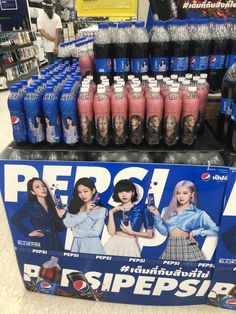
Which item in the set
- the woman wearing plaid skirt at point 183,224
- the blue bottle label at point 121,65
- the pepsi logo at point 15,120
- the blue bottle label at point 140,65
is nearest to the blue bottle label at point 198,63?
the blue bottle label at point 140,65

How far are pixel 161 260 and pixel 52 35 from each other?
16.8 feet

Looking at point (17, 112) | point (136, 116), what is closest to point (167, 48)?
point (136, 116)

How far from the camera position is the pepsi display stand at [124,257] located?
135 centimetres

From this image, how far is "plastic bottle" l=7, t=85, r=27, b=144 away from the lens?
4.57 ft

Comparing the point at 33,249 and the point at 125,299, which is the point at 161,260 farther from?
the point at 33,249

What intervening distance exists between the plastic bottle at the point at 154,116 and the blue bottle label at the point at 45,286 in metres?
1.01

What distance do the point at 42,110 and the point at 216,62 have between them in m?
0.98

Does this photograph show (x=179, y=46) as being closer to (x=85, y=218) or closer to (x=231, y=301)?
(x=85, y=218)

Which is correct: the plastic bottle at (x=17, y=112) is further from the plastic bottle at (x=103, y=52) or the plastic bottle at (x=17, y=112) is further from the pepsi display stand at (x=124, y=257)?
the plastic bottle at (x=103, y=52)

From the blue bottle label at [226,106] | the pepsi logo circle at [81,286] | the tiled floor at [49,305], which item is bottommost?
the tiled floor at [49,305]

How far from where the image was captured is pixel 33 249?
5.33 ft

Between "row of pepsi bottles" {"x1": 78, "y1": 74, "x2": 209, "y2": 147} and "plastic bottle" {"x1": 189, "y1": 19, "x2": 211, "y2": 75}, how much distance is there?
0.17 m

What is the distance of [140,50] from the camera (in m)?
1.56

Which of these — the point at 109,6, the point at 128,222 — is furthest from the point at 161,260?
the point at 109,6
